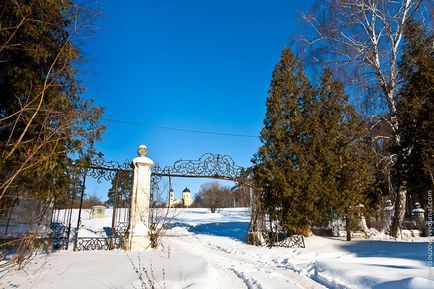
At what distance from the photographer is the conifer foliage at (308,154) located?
12.2m

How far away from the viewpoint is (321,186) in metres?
12.2

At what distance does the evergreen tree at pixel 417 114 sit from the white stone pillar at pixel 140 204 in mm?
8106

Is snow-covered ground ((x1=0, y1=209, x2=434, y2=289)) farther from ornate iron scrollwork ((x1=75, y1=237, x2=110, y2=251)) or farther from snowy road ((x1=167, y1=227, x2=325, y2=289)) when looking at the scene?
ornate iron scrollwork ((x1=75, y1=237, x2=110, y2=251))

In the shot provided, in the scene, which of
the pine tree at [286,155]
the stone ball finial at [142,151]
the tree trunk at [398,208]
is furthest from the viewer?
the tree trunk at [398,208]

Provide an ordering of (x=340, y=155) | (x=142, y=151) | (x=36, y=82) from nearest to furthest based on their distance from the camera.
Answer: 1. (x=36, y=82)
2. (x=142, y=151)
3. (x=340, y=155)

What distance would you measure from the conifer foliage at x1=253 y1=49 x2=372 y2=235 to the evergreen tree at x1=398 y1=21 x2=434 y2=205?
2325 millimetres

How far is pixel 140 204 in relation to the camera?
10812 mm

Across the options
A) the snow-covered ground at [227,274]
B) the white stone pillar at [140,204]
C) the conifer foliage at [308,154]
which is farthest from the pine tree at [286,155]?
the white stone pillar at [140,204]

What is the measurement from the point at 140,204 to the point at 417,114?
8799mm

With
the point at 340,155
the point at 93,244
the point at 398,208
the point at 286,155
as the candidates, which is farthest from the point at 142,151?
the point at 398,208

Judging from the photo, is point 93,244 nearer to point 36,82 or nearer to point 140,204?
point 140,204

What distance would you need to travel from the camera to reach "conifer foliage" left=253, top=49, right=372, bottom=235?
40.1 feet

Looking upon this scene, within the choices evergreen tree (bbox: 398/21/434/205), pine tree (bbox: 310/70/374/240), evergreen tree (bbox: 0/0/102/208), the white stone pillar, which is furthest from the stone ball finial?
evergreen tree (bbox: 398/21/434/205)

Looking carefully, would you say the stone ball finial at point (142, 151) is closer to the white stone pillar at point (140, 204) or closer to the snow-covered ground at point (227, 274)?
the white stone pillar at point (140, 204)
